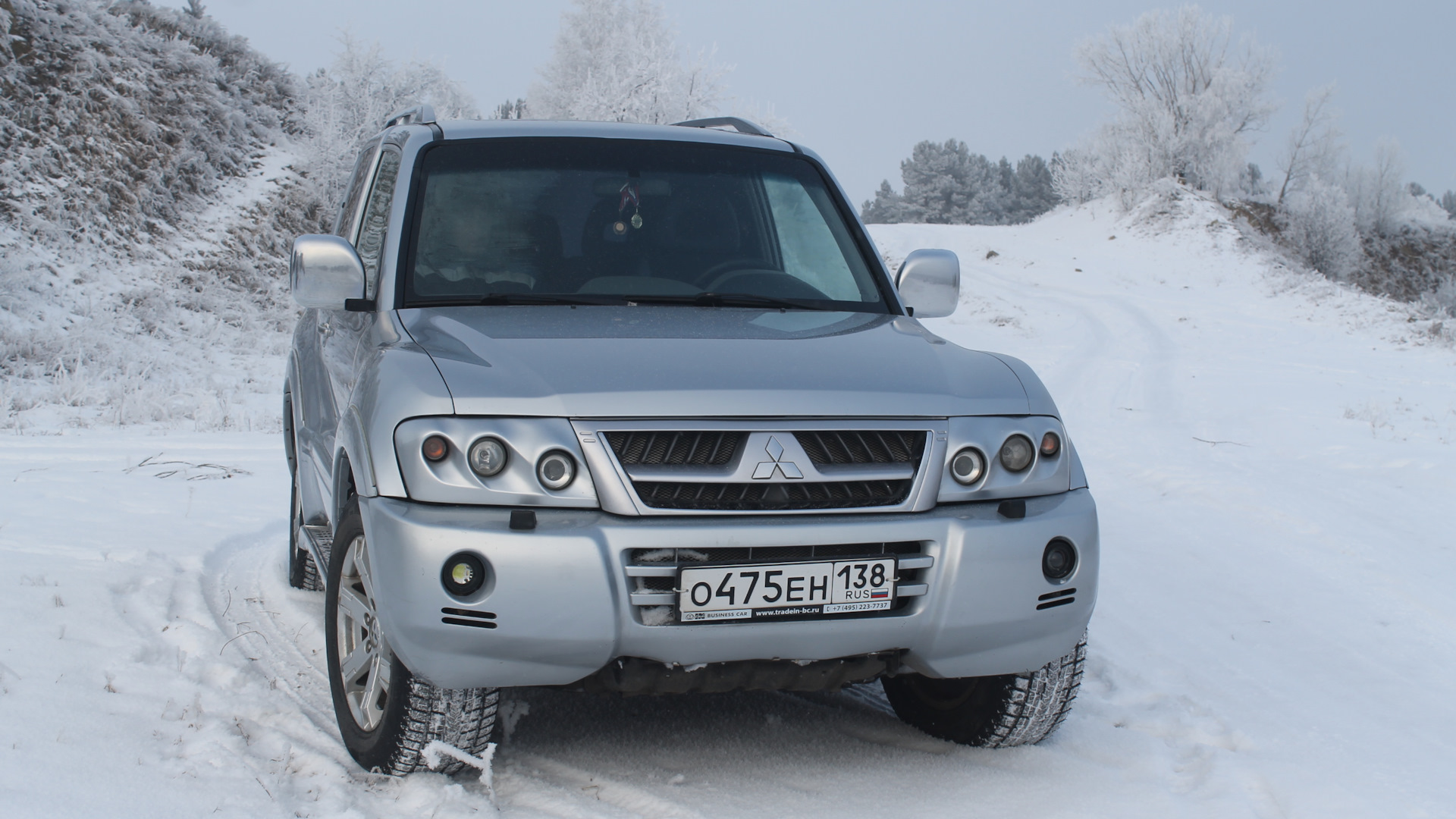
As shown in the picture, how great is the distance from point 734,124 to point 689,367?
2.47 meters

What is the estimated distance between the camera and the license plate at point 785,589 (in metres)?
2.58

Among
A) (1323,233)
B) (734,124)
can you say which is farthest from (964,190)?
(734,124)

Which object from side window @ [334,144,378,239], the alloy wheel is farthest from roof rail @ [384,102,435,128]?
the alloy wheel

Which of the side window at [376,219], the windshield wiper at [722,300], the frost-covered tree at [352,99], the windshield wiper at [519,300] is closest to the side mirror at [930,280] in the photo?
the windshield wiper at [722,300]

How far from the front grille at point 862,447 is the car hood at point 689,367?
0.05 metres

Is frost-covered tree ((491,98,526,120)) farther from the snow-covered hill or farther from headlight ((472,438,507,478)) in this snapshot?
headlight ((472,438,507,478))

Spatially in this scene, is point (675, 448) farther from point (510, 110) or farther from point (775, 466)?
point (510, 110)

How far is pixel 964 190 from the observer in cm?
6606

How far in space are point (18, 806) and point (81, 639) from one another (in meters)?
1.29

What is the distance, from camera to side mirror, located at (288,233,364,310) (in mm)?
3404

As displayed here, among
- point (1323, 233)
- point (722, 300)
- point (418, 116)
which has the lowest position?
point (722, 300)

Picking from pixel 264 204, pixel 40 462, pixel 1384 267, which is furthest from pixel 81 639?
pixel 1384 267

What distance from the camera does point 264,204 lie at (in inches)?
856

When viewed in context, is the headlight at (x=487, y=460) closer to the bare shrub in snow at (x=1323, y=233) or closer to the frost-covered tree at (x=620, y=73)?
the frost-covered tree at (x=620, y=73)
